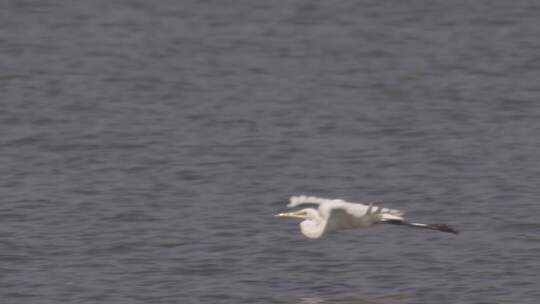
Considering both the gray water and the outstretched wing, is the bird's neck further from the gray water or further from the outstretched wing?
the gray water

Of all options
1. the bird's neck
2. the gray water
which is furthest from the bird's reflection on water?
the bird's neck

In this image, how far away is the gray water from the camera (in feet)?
53.1

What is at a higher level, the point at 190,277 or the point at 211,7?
the point at 211,7

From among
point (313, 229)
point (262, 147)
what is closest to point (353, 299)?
point (313, 229)

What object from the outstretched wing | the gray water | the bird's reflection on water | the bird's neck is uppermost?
the gray water

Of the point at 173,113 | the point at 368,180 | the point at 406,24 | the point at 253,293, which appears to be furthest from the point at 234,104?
the point at 253,293

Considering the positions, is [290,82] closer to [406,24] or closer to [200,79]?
[200,79]

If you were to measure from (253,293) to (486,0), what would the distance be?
17.3 metres

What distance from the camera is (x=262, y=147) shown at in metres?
21.3

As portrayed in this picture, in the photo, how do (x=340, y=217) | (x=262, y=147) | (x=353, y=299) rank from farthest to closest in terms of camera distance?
(x=262, y=147)
(x=340, y=217)
(x=353, y=299)

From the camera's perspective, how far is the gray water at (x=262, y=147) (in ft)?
53.1

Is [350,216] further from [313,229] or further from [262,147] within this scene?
[262,147]

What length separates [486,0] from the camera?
104 ft

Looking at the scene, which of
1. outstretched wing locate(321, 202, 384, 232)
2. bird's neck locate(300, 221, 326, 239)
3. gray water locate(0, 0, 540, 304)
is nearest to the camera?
outstretched wing locate(321, 202, 384, 232)
